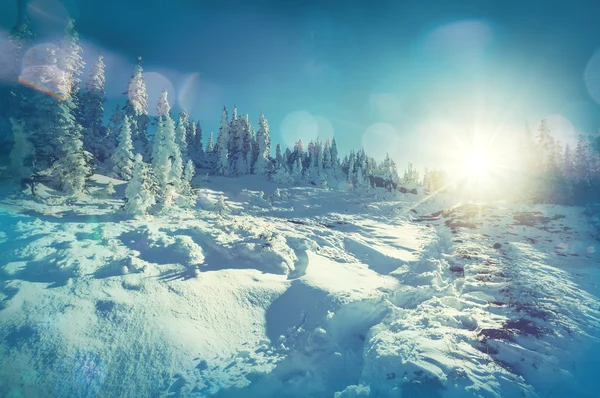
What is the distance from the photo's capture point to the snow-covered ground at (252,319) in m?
6.02

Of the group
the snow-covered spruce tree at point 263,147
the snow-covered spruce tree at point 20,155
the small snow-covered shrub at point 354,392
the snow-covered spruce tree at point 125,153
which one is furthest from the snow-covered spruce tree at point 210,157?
the small snow-covered shrub at point 354,392

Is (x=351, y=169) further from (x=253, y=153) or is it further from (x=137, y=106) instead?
(x=137, y=106)

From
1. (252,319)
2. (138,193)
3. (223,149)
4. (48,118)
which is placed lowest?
(252,319)

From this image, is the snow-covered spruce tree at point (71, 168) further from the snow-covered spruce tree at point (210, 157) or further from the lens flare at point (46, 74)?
the snow-covered spruce tree at point (210, 157)

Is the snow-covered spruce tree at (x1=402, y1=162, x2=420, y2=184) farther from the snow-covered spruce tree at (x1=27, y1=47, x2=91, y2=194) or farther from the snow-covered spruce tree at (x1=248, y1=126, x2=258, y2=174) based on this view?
the snow-covered spruce tree at (x1=27, y1=47, x2=91, y2=194)

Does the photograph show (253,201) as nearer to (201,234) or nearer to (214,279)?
(201,234)

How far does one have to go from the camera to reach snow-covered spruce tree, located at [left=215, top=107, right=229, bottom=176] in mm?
64188

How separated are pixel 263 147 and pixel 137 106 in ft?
101

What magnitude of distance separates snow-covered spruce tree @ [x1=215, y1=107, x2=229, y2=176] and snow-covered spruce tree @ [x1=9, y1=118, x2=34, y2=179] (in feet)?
155

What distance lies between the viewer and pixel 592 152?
62.9m

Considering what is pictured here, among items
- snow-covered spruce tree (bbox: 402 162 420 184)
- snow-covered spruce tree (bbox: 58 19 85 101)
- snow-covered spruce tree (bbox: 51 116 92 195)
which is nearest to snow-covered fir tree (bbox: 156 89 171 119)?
snow-covered spruce tree (bbox: 58 19 85 101)

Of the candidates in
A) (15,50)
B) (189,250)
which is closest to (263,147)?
(15,50)

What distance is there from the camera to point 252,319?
866 cm

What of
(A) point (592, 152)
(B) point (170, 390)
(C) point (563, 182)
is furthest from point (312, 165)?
(B) point (170, 390)
